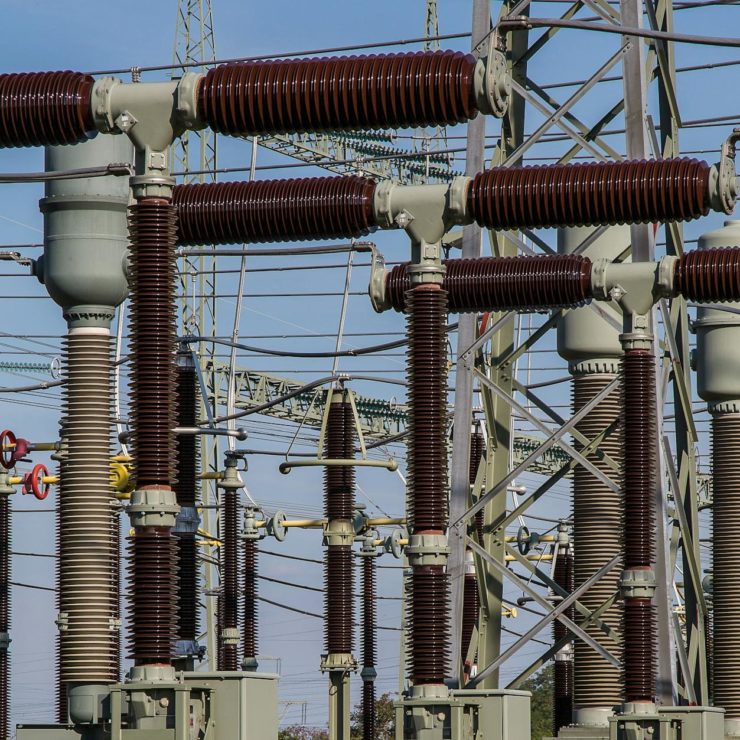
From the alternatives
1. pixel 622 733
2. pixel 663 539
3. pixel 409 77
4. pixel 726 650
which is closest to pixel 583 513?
pixel 726 650

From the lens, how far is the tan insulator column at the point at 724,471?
2673cm

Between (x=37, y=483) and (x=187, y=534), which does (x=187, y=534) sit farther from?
(x=37, y=483)

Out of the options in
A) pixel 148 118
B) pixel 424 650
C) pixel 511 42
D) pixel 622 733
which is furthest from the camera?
pixel 511 42

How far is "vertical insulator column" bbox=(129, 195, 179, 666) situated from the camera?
9570 millimetres

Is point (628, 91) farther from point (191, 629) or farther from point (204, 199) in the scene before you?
point (191, 629)

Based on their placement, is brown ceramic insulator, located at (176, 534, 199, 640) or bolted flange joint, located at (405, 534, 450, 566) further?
brown ceramic insulator, located at (176, 534, 199, 640)

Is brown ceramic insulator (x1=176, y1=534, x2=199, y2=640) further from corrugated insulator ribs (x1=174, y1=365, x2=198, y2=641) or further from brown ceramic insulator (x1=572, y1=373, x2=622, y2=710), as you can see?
brown ceramic insulator (x1=572, y1=373, x2=622, y2=710)

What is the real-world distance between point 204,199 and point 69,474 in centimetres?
239

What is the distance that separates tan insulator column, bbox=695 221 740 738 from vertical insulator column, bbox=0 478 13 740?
10536 mm

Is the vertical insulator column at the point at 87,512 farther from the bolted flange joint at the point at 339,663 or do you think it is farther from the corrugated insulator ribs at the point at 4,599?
the bolted flange joint at the point at 339,663

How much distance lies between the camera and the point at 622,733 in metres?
14.0

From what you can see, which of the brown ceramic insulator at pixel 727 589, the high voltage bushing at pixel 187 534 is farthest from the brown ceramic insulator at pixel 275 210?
the brown ceramic insulator at pixel 727 589

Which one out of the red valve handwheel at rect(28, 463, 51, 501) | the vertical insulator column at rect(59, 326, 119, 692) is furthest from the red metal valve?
the vertical insulator column at rect(59, 326, 119, 692)

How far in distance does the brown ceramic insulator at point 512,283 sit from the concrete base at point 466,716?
3.32 m
